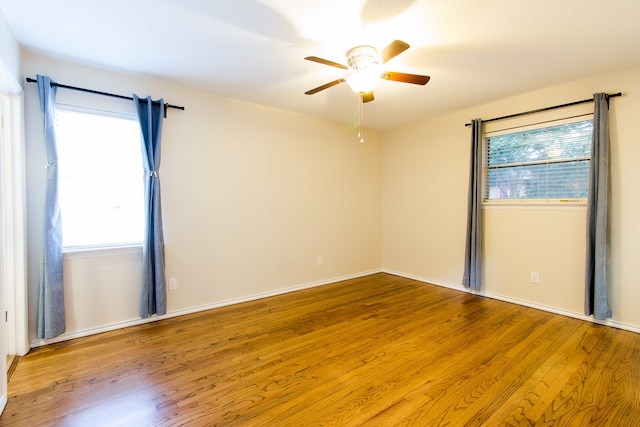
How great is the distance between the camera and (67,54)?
244 centimetres

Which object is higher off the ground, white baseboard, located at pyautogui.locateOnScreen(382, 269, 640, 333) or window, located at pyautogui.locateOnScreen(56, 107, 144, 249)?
window, located at pyautogui.locateOnScreen(56, 107, 144, 249)

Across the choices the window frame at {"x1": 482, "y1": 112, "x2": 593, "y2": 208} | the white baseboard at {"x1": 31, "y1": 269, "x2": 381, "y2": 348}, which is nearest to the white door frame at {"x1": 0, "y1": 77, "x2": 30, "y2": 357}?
the white baseboard at {"x1": 31, "y1": 269, "x2": 381, "y2": 348}

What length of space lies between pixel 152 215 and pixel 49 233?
76cm

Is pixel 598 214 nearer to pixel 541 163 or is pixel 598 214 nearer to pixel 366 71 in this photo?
pixel 541 163

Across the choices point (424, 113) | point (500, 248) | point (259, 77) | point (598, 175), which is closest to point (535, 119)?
point (598, 175)

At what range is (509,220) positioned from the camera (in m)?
3.54

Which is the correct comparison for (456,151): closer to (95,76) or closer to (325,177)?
(325,177)

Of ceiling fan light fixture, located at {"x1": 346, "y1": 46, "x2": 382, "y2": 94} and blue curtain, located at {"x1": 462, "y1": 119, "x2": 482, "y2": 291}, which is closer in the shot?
ceiling fan light fixture, located at {"x1": 346, "y1": 46, "x2": 382, "y2": 94}

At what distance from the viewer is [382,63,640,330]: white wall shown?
275cm

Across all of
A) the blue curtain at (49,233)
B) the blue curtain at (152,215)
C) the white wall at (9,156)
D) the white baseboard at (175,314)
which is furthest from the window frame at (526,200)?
the white wall at (9,156)

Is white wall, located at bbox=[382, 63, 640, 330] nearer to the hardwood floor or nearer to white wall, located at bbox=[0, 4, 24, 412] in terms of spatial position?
the hardwood floor

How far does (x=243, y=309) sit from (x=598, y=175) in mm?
3827

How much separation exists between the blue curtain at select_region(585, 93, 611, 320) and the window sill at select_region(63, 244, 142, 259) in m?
4.41

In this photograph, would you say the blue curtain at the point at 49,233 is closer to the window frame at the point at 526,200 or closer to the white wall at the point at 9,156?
the white wall at the point at 9,156
